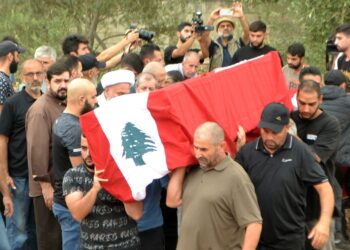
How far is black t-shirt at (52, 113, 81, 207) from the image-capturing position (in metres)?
6.24

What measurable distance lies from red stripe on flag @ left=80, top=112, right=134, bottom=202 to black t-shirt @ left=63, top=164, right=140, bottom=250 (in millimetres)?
126

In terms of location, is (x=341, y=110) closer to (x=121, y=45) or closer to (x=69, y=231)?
(x=69, y=231)

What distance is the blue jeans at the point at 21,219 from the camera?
7668mm

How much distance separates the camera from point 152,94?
560 centimetres

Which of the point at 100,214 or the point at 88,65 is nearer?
the point at 100,214

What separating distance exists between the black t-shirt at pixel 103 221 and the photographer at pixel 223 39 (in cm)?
476

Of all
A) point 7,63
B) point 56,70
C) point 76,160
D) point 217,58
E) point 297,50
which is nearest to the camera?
point 76,160

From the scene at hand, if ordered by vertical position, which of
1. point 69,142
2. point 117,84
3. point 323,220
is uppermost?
point 117,84

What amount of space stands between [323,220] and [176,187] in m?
1.11

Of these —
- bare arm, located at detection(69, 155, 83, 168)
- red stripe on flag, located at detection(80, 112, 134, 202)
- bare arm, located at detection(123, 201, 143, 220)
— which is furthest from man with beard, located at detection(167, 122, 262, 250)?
bare arm, located at detection(69, 155, 83, 168)

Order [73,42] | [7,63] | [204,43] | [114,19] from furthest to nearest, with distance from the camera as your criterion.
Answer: [114,19], [204,43], [73,42], [7,63]

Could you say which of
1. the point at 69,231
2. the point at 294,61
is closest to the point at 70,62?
the point at 69,231

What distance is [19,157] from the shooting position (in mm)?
7625

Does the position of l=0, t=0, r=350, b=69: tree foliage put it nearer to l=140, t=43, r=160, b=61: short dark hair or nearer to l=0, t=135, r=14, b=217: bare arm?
l=140, t=43, r=160, b=61: short dark hair
